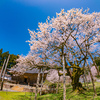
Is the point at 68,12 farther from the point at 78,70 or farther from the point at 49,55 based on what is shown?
the point at 78,70

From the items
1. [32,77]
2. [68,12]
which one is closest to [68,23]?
[68,12]

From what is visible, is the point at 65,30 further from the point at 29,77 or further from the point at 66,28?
the point at 29,77

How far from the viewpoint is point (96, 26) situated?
9.14 m

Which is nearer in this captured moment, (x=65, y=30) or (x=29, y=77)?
(x=65, y=30)

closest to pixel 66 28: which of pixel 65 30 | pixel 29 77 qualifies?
pixel 65 30

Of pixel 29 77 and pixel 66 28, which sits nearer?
pixel 66 28

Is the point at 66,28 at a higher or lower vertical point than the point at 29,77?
higher

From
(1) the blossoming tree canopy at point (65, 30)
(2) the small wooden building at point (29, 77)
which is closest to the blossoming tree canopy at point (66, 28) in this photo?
(1) the blossoming tree canopy at point (65, 30)

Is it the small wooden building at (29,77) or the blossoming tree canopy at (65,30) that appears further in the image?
the small wooden building at (29,77)

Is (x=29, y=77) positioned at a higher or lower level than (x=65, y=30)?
lower

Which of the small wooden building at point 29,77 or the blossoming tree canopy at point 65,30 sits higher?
the blossoming tree canopy at point 65,30

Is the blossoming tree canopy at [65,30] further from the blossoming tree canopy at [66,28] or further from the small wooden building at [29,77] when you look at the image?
the small wooden building at [29,77]

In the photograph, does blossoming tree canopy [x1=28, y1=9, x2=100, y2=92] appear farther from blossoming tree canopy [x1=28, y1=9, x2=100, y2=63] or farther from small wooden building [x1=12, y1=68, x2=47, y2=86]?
small wooden building [x1=12, y1=68, x2=47, y2=86]

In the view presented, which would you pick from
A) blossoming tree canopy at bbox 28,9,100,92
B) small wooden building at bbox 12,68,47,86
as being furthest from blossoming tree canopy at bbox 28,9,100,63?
small wooden building at bbox 12,68,47,86
